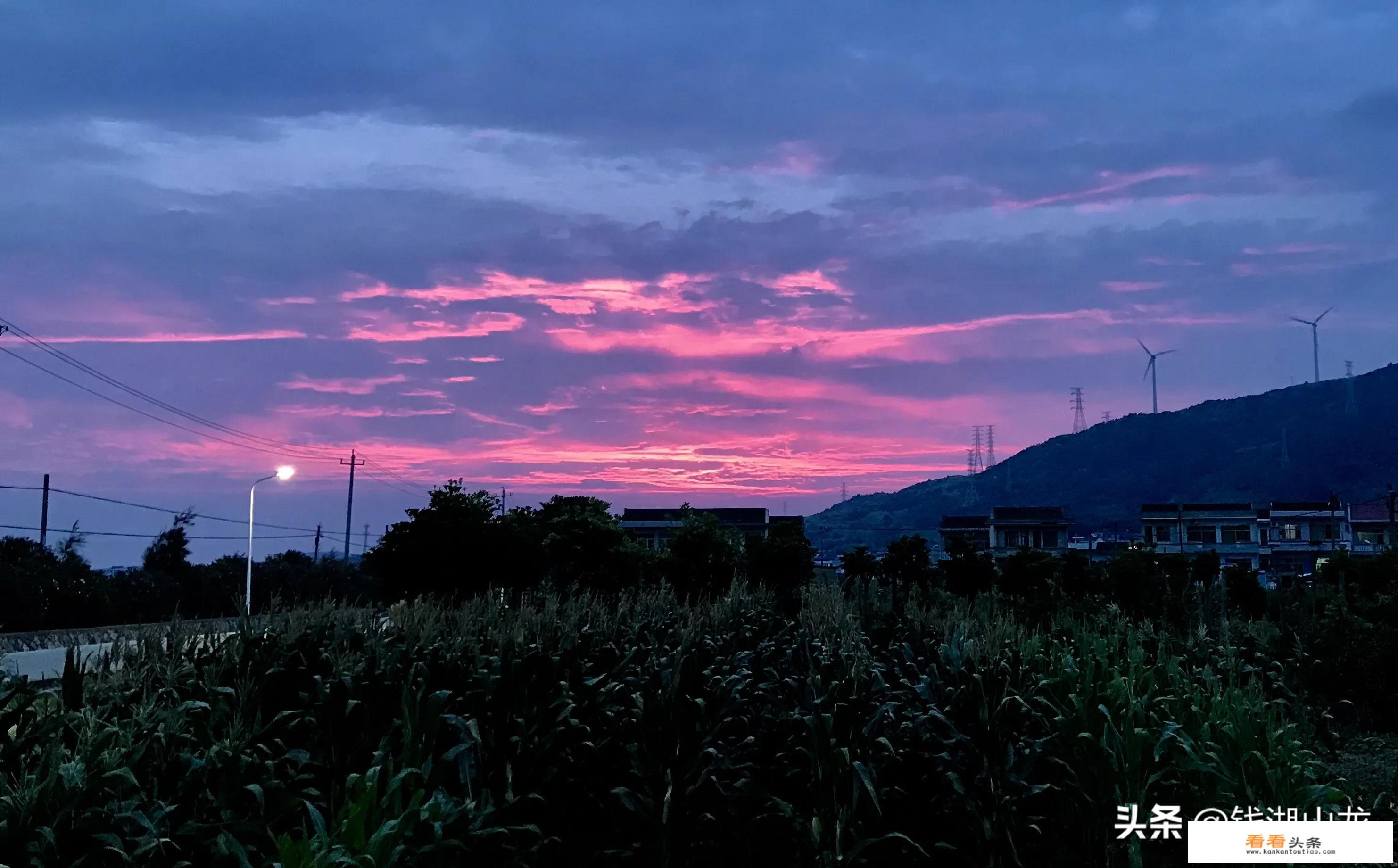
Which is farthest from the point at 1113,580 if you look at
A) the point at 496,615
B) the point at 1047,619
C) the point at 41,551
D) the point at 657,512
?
the point at 657,512

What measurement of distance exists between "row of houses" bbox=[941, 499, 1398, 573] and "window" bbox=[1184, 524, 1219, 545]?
0.06 metres

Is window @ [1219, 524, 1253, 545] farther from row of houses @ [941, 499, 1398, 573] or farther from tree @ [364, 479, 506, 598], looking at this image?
tree @ [364, 479, 506, 598]

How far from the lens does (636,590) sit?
40.2 m

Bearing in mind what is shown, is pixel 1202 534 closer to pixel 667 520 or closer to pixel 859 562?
pixel 667 520

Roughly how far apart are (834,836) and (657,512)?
473 feet

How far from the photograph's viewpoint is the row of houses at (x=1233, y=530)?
138250mm

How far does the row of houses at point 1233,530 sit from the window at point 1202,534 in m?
0.06

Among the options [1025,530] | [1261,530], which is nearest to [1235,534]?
[1261,530]

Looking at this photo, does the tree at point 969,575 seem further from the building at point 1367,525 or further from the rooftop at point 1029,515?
the rooftop at point 1029,515

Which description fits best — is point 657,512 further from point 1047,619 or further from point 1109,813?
point 1109,813

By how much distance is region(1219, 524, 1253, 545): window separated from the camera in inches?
5527

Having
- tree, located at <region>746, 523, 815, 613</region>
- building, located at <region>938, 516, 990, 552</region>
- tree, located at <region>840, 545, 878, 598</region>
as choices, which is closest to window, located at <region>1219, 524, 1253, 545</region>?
building, located at <region>938, 516, 990, 552</region>

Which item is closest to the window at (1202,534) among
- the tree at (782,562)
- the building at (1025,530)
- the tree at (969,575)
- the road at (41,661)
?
the building at (1025,530)

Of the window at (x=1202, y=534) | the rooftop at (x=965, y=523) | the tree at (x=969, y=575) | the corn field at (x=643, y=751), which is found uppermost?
the rooftop at (x=965, y=523)
